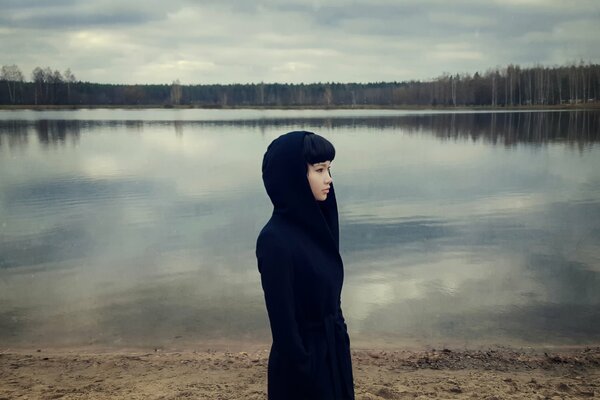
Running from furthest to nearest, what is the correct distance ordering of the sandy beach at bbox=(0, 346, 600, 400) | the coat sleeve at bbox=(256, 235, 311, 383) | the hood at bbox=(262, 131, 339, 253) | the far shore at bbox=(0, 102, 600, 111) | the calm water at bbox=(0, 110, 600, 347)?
the far shore at bbox=(0, 102, 600, 111) → the calm water at bbox=(0, 110, 600, 347) → the sandy beach at bbox=(0, 346, 600, 400) → the hood at bbox=(262, 131, 339, 253) → the coat sleeve at bbox=(256, 235, 311, 383)

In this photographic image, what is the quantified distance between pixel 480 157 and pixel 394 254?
1933 centimetres

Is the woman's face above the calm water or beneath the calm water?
above

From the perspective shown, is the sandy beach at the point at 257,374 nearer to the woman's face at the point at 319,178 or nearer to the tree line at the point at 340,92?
the woman's face at the point at 319,178

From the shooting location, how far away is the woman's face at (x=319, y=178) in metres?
2.78

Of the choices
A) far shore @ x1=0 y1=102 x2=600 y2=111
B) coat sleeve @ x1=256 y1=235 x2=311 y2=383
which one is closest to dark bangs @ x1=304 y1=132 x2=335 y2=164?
coat sleeve @ x1=256 y1=235 x2=311 y2=383

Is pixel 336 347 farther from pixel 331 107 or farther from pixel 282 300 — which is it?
pixel 331 107

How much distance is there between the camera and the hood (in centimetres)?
271

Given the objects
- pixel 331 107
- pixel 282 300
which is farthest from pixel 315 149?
pixel 331 107

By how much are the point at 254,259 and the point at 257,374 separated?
177 inches

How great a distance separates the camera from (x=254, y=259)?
9922mm

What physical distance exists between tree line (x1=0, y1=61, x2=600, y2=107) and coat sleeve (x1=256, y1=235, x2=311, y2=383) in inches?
3970

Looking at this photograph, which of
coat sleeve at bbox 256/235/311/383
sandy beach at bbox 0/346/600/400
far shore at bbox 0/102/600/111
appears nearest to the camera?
coat sleeve at bbox 256/235/311/383

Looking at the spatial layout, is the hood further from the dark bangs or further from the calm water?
the calm water

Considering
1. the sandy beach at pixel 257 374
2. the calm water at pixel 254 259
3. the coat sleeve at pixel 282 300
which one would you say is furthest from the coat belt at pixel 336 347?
the calm water at pixel 254 259
